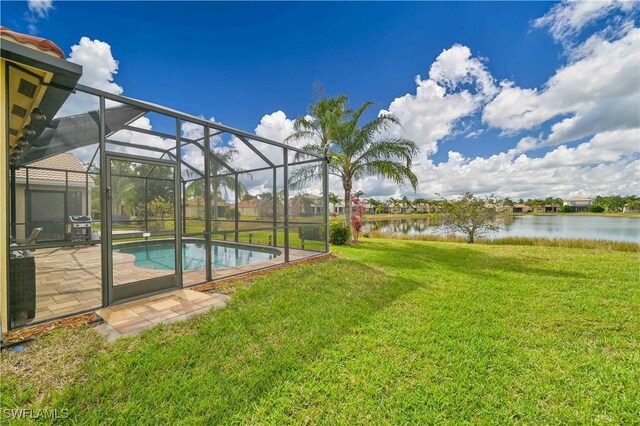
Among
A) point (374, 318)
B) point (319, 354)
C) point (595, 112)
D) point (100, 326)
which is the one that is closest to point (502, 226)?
point (595, 112)

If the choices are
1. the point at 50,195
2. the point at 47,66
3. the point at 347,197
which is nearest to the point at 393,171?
the point at 347,197

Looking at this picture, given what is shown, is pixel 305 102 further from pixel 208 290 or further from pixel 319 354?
pixel 319 354

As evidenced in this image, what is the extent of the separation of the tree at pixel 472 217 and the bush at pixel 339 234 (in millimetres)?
7960

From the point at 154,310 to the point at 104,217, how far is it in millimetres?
1505

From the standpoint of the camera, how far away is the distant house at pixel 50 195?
22.1ft

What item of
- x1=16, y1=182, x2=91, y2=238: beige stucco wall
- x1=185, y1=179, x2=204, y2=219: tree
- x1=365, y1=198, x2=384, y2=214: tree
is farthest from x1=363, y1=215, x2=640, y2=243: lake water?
x1=365, y1=198, x2=384, y2=214: tree

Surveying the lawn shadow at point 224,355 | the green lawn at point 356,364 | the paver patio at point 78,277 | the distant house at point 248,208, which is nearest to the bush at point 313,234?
the paver patio at point 78,277

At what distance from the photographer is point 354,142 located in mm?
11141

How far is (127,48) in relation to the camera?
810 cm

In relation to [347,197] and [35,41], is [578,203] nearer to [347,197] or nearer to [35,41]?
[347,197]

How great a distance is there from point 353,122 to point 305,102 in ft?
9.53

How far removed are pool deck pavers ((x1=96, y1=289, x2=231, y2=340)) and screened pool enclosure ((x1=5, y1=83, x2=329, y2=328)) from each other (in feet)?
0.84

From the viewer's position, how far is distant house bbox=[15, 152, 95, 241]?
6.75m

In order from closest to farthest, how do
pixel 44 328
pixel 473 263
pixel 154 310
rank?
pixel 44 328, pixel 154 310, pixel 473 263
